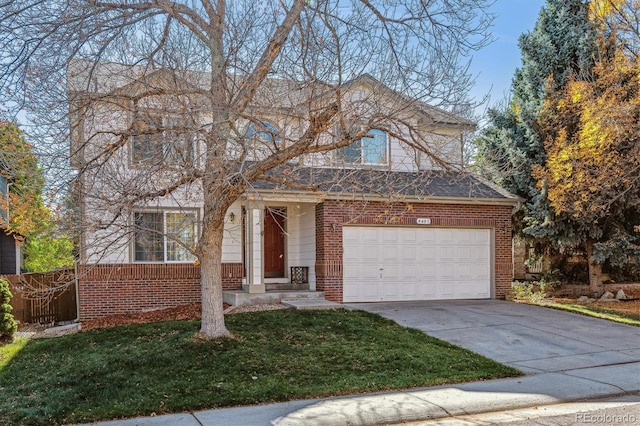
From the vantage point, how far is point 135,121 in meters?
8.59

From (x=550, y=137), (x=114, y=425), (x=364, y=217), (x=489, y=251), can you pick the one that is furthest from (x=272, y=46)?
(x=550, y=137)

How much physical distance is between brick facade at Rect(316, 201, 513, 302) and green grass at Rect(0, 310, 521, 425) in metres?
3.14

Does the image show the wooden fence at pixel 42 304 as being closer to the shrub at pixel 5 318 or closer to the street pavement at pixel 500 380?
the shrub at pixel 5 318

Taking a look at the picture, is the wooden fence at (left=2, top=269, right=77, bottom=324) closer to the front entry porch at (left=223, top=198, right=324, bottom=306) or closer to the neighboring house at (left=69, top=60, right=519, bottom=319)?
the neighboring house at (left=69, top=60, right=519, bottom=319)

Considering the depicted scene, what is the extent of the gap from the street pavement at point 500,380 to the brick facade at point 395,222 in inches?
63.3

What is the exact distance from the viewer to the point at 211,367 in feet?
27.1

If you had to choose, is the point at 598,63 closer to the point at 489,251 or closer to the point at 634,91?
the point at 634,91

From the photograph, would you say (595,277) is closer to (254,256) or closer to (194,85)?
(254,256)

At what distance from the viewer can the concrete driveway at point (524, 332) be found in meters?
9.36

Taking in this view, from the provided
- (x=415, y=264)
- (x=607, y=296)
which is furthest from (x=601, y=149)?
(x=415, y=264)

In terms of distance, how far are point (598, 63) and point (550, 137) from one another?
2.46 metres

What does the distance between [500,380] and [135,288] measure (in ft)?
31.4

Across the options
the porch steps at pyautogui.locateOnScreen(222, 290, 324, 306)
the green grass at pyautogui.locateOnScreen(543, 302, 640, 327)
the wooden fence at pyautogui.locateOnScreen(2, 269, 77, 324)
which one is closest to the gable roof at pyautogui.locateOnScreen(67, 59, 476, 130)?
the porch steps at pyautogui.locateOnScreen(222, 290, 324, 306)

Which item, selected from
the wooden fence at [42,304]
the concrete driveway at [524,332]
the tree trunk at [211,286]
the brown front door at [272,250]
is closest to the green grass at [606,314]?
the concrete driveway at [524,332]
